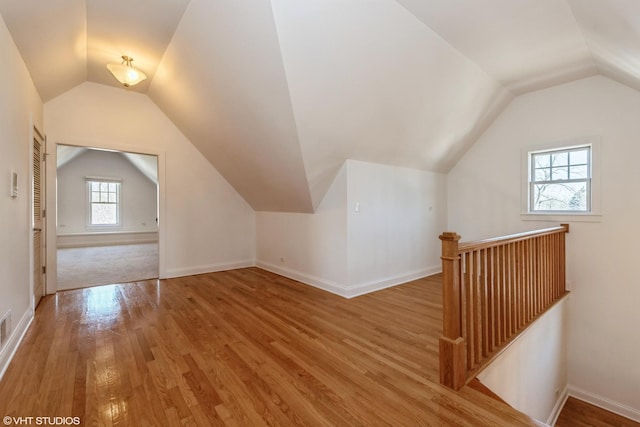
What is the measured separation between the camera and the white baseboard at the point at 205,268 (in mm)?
4500

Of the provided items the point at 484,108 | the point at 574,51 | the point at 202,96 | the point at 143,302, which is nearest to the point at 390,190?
the point at 484,108

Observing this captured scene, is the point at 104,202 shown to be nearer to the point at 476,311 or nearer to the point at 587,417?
the point at 476,311

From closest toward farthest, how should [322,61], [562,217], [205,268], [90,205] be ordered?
[322,61], [562,217], [205,268], [90,205]

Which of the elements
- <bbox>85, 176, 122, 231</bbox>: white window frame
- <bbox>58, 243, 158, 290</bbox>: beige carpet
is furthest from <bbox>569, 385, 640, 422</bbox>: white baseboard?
<bbox>85, 176, 122, 231</bbox>: white window frame

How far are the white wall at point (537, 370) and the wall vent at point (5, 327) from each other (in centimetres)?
329

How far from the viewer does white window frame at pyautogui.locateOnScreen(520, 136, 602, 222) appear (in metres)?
3.68

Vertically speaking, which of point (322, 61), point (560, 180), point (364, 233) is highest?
point (322, 61)

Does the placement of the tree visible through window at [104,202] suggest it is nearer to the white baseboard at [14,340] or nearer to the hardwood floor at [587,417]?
the white baseboard at [14,340]

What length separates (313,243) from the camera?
416 cm

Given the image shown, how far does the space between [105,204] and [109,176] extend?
86cm

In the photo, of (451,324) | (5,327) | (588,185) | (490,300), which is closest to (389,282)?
(490,300)

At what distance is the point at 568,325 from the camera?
12.9 feet

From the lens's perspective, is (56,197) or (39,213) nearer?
(39,213)

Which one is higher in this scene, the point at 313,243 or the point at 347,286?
the point at 313,243
